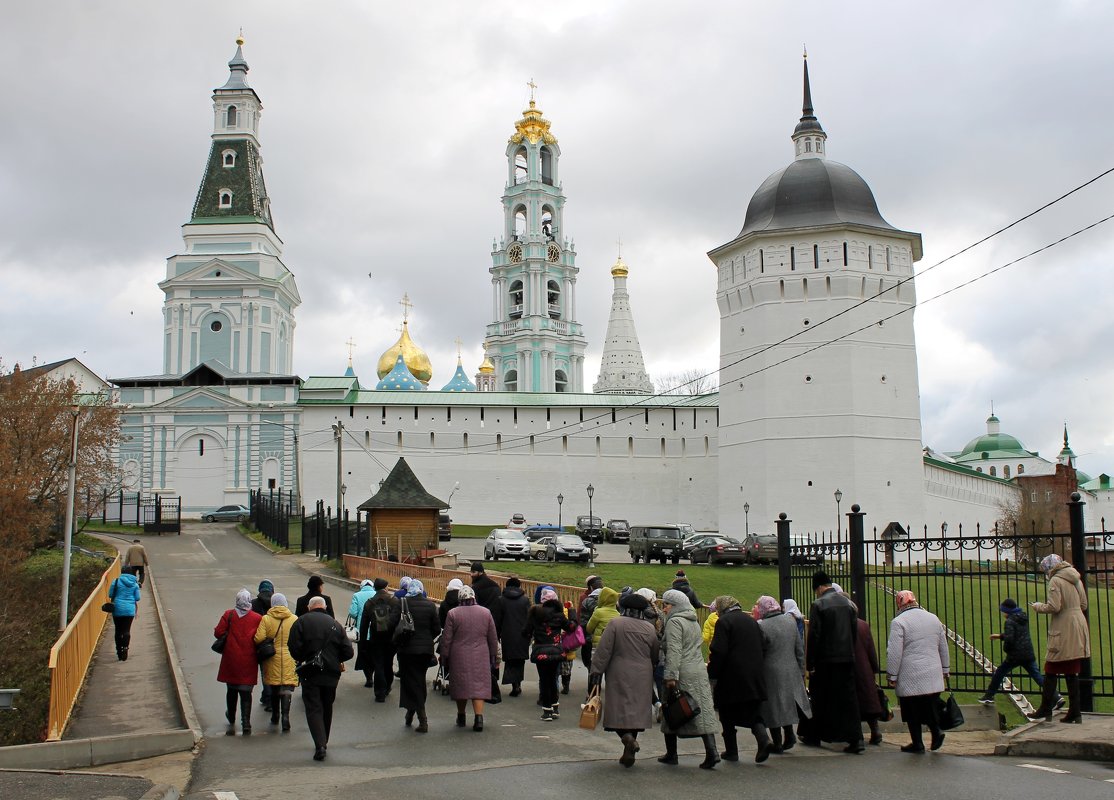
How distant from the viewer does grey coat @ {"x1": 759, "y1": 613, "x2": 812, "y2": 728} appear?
28.8ft

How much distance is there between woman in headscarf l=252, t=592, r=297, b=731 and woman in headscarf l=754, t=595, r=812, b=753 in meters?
4.14

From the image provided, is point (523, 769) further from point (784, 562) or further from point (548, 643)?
point (784, 562)

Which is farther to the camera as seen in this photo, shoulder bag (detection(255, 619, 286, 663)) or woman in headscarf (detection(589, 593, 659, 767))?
shoulder bag (detection(255, 619, 286, 663))

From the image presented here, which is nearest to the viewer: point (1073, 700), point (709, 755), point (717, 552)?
point (709, 755)

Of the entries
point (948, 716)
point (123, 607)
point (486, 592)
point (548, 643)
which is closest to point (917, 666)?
point (948, 716)

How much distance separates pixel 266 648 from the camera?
9.62m

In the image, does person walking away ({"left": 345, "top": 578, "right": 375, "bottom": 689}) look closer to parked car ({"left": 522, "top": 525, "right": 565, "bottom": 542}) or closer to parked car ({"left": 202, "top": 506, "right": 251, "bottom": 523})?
parked car ({"left": 522, "top": 525, "right": 565, "bottom": 542})

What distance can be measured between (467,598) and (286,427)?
45324mm

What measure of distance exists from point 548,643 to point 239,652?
2869 millimetres

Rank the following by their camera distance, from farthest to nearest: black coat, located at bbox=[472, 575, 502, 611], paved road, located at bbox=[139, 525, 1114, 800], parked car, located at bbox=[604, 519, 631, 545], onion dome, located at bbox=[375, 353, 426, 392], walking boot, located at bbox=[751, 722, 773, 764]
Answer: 1. onion dome, located at bbox=[375, 353, 426, 392]
2. parked car, located at bbox=[604, 519, 631, 545]
3. black coat, located at bbox=[472, 575, 502, 611]
4. walking boot, located at bbox=[751, 722, 773, 764]
5. paved road, located at bbox=[139, 525, 1114, 800]

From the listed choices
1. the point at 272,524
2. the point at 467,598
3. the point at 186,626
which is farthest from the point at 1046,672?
the point at 272,524

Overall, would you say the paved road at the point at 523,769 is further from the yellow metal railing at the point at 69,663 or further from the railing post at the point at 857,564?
the railing post at the point at 857,564

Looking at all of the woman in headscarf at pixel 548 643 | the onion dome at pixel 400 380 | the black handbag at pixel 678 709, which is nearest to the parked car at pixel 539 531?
the woman in headscarf at pixel 548 643

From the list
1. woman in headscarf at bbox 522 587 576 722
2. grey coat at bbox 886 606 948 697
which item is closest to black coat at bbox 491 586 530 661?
woman in headscarf at bbox 522 587 576 722
